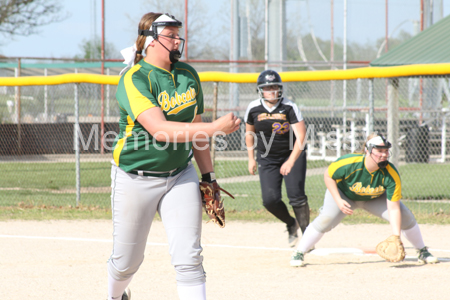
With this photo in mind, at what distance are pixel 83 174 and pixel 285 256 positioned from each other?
8191 millimetres

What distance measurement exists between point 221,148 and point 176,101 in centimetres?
928

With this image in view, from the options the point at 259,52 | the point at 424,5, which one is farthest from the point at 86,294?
the point at 259,52

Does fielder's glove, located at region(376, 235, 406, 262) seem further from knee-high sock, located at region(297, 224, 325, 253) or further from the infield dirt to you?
knee-high sock, located at region(297, 224, 325, 253)

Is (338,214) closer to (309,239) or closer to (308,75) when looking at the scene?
(309,239)

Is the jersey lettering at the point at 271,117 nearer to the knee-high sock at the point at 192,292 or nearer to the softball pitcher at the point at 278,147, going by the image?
the softball pitcher at the point at 278,147

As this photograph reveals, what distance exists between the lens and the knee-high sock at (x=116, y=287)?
332cm

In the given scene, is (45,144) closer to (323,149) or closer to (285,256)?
(323,149)

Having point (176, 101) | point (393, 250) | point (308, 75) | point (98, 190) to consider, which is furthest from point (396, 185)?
point (98, 190)

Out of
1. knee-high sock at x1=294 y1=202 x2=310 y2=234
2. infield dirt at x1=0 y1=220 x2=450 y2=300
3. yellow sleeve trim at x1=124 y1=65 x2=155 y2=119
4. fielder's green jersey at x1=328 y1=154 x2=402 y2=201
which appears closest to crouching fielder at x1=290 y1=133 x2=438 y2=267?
fielder's green jersey at x1=328 y1=154 x2=402 y2=201

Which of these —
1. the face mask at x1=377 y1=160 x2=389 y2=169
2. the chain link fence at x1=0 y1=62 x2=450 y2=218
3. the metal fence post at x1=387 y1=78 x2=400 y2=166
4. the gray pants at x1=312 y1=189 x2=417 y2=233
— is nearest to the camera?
the face mask at x1=377 y1=160 x2=389 y2=169

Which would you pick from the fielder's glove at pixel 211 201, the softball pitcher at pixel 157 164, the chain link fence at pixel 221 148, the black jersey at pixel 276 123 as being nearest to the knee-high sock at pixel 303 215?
the black jersey at pixel 276 123

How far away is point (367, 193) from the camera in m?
4.79

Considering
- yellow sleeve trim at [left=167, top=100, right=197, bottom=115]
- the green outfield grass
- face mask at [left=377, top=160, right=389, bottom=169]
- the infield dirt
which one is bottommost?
→ the infield dirt

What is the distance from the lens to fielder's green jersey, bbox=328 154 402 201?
473 centimetres
